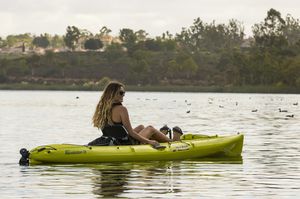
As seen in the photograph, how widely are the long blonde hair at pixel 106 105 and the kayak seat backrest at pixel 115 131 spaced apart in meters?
0.15

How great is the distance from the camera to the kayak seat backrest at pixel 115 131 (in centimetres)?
2472

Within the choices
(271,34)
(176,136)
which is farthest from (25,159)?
(271,34)

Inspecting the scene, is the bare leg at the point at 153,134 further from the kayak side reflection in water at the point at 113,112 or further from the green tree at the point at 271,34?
the green tree at the point at 271,34

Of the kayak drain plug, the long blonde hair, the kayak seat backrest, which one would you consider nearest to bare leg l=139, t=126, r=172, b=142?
the kayak seat backrest

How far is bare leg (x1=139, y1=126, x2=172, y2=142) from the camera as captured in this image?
2559 centimetres

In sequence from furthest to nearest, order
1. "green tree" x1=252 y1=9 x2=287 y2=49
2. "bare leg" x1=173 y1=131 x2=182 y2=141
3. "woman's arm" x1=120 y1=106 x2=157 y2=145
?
1. "green tree" x1=252 y1=9 x2=287 y2=49
2. "bare leg" x1=173 y1=131 x2=182 y2=141
3. "woman's arm" x1=120 y1=106 x2=157 y2=145

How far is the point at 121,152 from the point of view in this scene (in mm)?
24750

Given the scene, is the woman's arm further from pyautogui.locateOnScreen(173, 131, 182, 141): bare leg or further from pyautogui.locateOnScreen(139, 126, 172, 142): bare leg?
pyautogui.locateOnScreen(173, 131, 182, 141): bare leg

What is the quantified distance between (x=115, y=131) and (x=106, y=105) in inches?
37.4

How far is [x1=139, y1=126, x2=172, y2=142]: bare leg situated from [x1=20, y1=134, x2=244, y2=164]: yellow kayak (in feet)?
0.95

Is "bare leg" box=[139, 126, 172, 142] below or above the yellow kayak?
above

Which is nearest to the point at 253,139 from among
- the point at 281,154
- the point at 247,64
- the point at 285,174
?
the point at 281,154

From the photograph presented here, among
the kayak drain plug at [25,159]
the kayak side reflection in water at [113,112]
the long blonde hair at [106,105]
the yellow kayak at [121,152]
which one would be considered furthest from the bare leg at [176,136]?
the kayak drain plug at [25,159]

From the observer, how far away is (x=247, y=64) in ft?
573
